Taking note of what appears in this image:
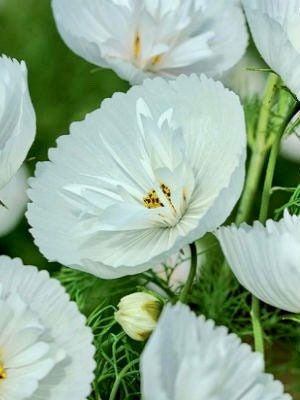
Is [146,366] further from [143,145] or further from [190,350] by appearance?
[143,145]

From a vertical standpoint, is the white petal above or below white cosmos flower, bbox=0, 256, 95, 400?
below

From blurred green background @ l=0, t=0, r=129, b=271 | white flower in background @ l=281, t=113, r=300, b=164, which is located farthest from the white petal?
blurred green background @ l=0, t=0, r=129, b=271

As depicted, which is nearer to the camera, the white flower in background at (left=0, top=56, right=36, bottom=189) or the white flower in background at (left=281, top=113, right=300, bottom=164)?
the white flower in background at (left=0, top=56, right=36, bottom=189)

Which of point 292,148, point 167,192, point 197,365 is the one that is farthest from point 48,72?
point 197,365

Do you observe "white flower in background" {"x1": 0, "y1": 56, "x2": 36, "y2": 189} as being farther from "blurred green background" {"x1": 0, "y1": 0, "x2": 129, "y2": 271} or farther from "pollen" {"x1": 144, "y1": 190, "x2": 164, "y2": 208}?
"blurred green background" {"x1": 0, "y1": 0, "x2": 129, "y2": 271}

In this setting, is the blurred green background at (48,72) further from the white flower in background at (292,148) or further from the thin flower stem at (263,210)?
the thin flower stem at (263,210)

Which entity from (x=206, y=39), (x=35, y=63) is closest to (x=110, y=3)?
(x=206, y=39)

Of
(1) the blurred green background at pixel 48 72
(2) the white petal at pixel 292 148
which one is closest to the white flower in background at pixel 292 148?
(2) the white petal at pixel 292 148
